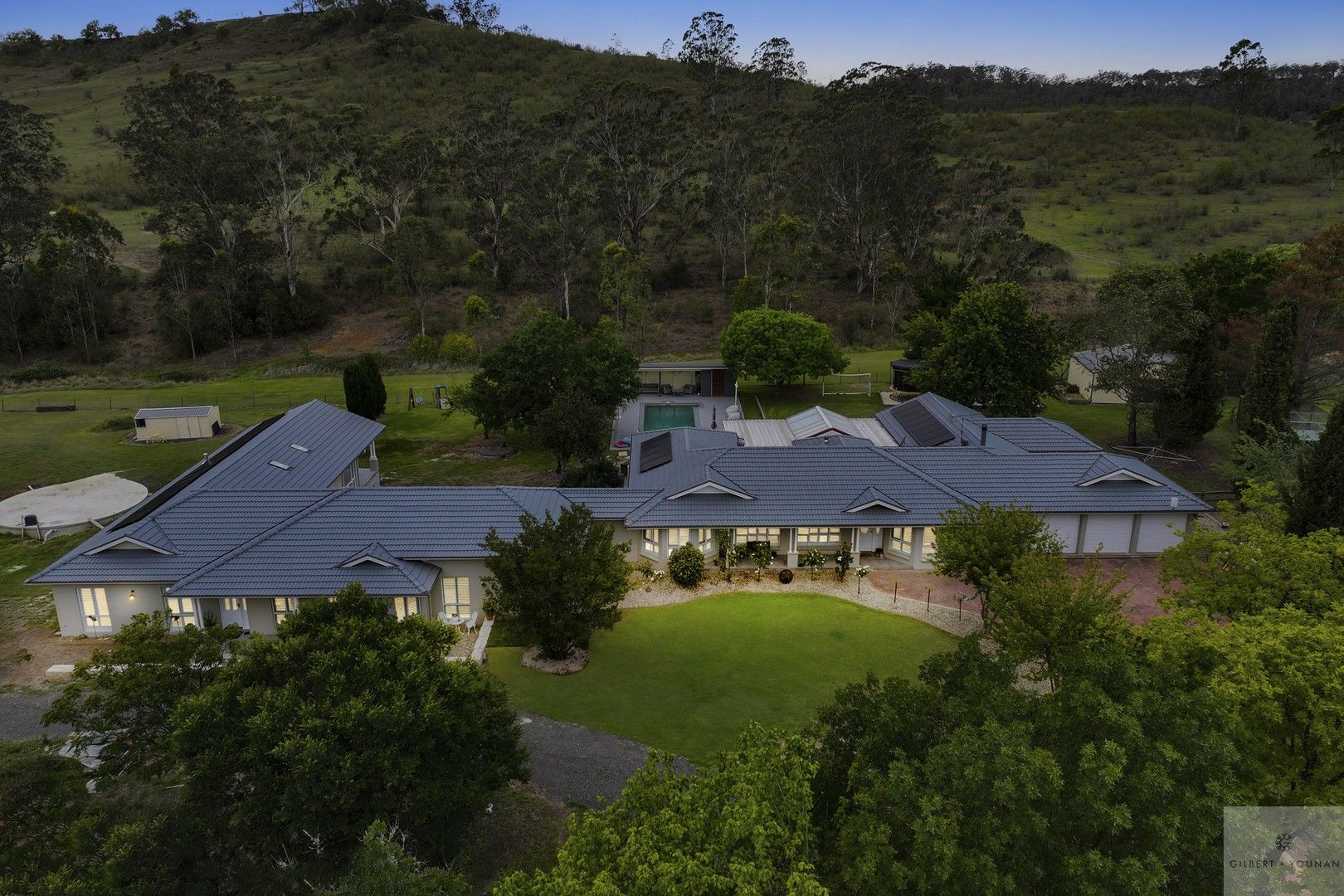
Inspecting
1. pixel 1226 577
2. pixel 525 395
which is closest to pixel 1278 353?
pixel 1226 577

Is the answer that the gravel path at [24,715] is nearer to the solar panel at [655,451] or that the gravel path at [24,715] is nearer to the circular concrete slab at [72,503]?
the circular concrete slab at [72,503]

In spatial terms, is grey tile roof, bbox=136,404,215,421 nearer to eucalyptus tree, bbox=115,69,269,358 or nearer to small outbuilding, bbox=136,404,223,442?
small outbuilding, bbox=136,404,223,442

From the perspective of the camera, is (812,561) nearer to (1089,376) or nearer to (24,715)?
(24,715)

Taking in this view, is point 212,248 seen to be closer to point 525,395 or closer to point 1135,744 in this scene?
point 525,395

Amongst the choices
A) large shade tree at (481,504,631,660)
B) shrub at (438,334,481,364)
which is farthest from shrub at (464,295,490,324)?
large shade tree at (481,504,631,660)

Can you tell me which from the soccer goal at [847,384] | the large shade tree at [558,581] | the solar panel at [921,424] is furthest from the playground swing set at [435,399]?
the large shade tree at [558,581]
